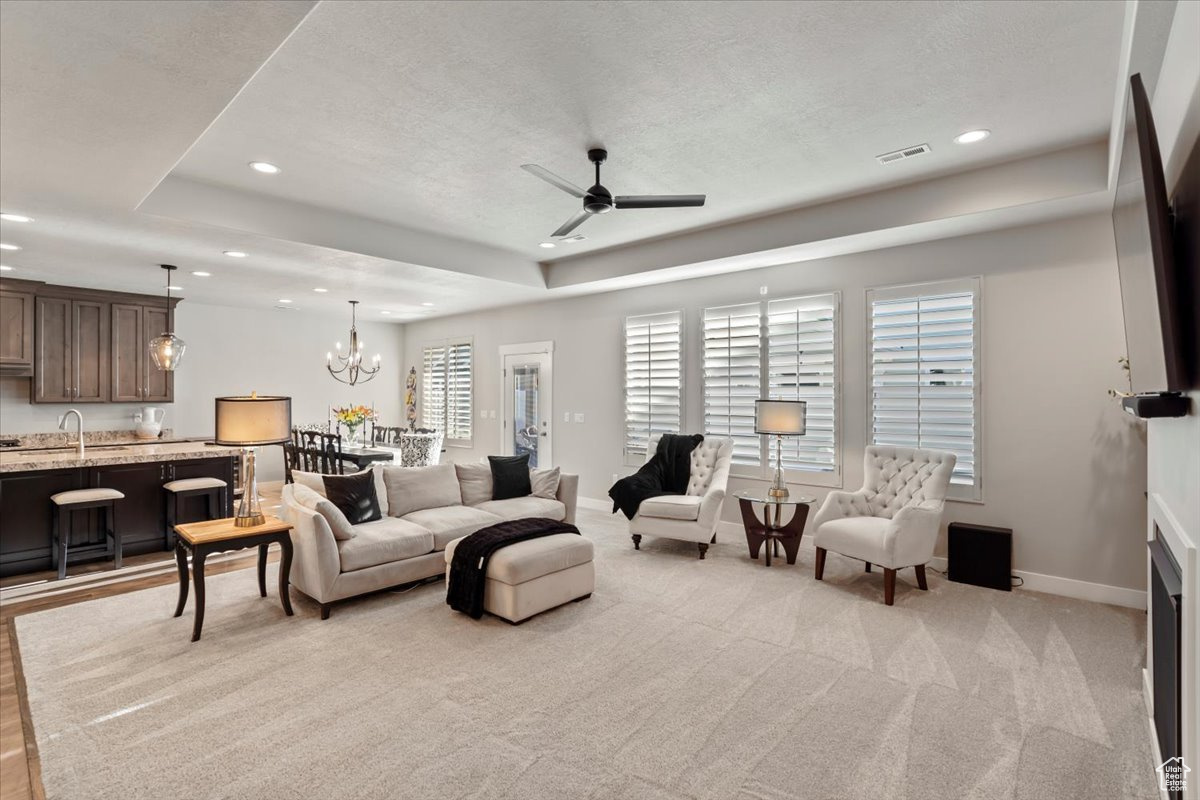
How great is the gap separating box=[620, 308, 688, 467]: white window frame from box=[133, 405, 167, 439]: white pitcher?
20.1ft

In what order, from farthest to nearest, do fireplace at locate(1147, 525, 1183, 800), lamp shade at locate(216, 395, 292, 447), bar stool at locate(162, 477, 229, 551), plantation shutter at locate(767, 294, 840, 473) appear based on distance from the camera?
1. plantation shutter at locate(767, 294, 840, 473)
2. bar stool at locate(162, 477, 229, 551)
3. lamp shade at locate(216, 395, 292, 447)
4. fireplace at locate(1147, 525, 1183, 800)

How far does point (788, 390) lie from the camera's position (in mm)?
5535

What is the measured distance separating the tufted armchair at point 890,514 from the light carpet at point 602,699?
337mm

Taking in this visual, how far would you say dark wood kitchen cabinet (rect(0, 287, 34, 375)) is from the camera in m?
6.33

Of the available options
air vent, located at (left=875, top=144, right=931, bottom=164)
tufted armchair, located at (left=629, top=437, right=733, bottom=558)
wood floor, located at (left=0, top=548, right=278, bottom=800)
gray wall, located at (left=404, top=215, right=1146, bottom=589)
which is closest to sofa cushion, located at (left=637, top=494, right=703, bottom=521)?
tufted armchair, located at (left=629, top=437, right=733, bottom=558)

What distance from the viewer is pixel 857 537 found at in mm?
4078

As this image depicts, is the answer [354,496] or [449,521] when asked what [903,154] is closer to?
[449,521]

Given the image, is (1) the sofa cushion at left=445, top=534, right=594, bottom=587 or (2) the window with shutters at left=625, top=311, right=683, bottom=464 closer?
(1) the sofa cushion at left=445, top=534, right=594, bottom=587

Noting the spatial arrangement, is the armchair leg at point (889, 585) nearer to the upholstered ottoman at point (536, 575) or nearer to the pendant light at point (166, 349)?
the upholstered ottoman at point (536, 575)

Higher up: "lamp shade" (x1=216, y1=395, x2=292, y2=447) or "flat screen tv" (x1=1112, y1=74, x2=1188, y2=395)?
"flat screen tv" (x1=1112, y1=74, x2=1188, y2=395)

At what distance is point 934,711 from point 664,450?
3.49 meters

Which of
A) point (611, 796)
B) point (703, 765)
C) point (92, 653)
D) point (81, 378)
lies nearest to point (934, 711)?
point (703, 765)

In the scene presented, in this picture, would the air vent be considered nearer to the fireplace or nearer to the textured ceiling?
the textured ceiling

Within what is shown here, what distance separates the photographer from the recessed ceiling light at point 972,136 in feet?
11.2
